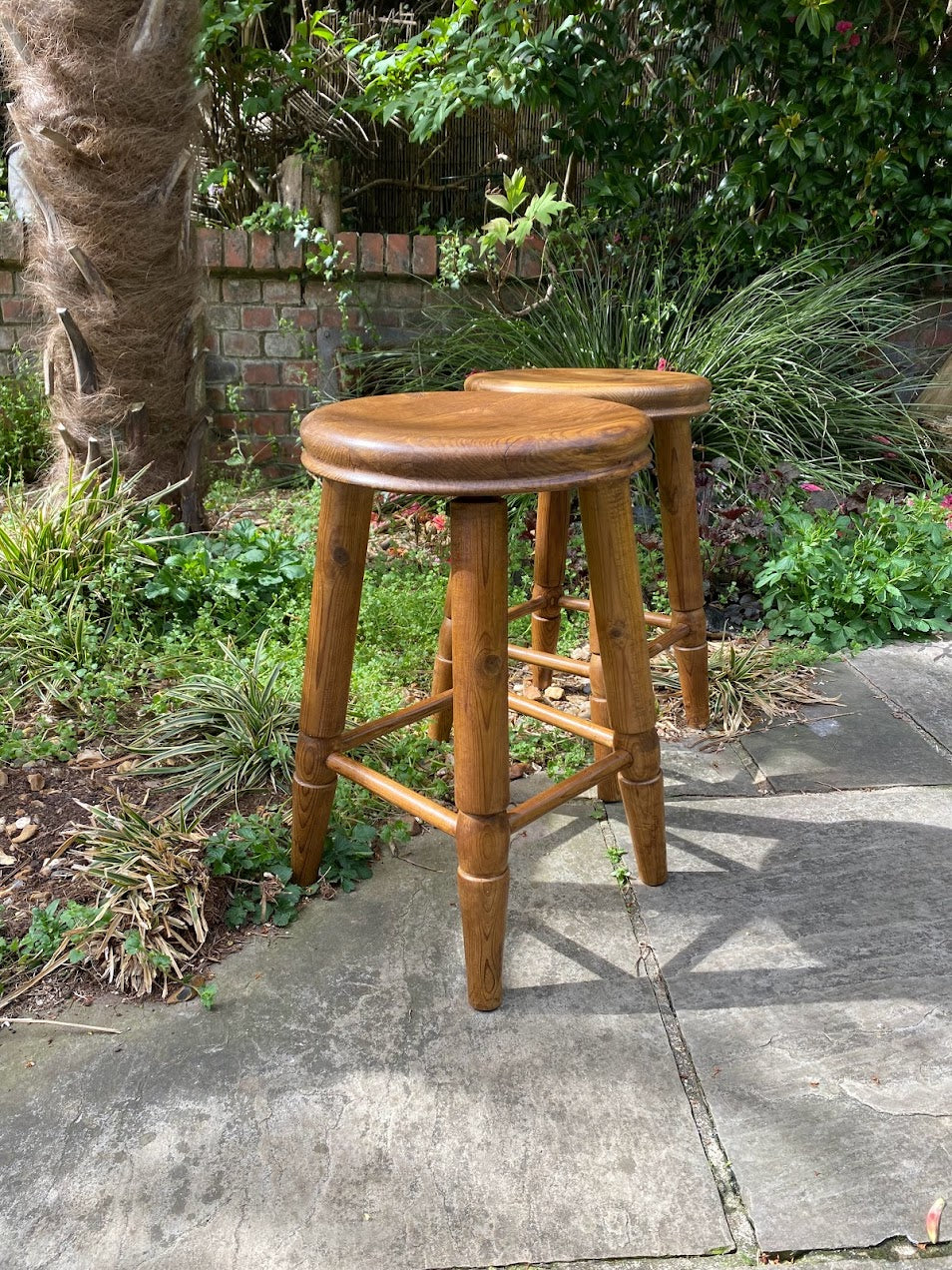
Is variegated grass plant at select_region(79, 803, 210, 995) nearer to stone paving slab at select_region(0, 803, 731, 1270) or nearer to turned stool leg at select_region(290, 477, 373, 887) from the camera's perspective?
stone paving slab at select_region(0, 803, 731, 1270)

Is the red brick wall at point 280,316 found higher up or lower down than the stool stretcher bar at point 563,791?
higher up

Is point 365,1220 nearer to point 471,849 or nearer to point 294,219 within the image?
point 471,849

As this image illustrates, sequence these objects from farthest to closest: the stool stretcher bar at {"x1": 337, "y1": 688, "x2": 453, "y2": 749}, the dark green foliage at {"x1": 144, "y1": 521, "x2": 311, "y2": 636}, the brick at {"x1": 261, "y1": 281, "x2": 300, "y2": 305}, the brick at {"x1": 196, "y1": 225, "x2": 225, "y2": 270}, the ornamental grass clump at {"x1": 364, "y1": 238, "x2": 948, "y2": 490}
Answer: the brick at {"x1": 261, "y1": 281, "x2": 300, "y2": 305}
the brick at {"x1": 196, "y1": 225, "x2": 225, "y2": 270}
the ornamental grass clump at {"x1": 364, "y1": 238, "x2": 948, "y2": 490}
the dark green foliage at {"x1": 144, "y1": 521, "x2": 311, "y2": 636}
the stool stretcher bar at {"x1": 337, "y1": 688, "x2": 453, "y2": 749}

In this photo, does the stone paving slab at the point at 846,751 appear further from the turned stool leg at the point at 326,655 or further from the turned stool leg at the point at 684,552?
the turned stool leg at the point at 326,655

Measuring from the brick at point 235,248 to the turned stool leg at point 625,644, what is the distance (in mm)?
3408

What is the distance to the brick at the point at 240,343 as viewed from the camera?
449cm

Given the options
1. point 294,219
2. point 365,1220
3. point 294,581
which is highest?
point 294,219

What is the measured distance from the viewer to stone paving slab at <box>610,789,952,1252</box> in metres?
1.28

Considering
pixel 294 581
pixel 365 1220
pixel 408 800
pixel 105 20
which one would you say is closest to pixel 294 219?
Answer: pixel 105 20

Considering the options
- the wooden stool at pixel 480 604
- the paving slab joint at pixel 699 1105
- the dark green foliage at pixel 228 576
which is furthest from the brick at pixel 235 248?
the paving slab joint at pixel 699 1105

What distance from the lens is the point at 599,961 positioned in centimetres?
171

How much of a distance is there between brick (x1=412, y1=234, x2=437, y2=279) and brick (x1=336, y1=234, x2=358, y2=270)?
11.2 inches

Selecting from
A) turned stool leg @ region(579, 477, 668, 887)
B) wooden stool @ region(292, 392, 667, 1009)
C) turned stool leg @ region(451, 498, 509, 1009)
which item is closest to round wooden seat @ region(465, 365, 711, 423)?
wooden stool @ region(292, 392, 667, 1009)

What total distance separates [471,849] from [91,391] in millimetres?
2234
